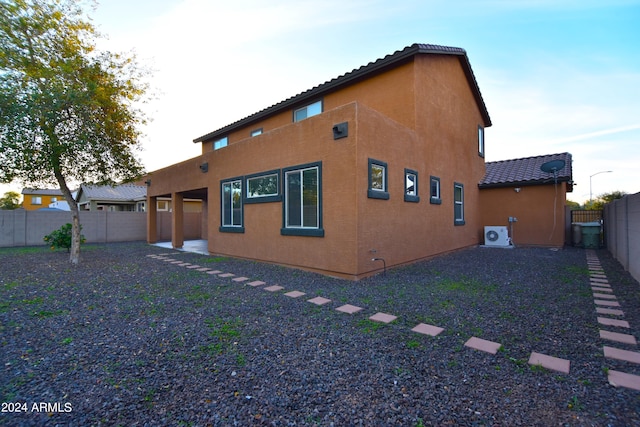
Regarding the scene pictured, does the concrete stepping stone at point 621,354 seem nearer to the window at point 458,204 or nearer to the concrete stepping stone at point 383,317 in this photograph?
the concrete stepping stone at point 383,317

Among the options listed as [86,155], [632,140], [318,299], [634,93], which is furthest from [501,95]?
[86,155]

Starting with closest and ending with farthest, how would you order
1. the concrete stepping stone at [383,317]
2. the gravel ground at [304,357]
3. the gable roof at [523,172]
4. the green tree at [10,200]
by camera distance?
the gravel ground at [304,357], the concrete stepping stone at [383,317], the gable roof at [523,172], the green tree at [10,200]

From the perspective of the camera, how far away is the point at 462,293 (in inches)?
200

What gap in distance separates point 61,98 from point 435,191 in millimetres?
10687

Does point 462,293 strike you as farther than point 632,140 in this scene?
No

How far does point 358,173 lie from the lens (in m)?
5.99

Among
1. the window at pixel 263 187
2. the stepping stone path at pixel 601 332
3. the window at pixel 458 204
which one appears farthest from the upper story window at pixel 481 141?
the window at pixel 263 187

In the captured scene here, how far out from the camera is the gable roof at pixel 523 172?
11.2m

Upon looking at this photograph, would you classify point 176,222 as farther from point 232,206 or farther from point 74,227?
point 232,206

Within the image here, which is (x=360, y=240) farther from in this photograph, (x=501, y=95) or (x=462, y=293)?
(x=501, y=95)

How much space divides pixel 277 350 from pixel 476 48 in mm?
12149

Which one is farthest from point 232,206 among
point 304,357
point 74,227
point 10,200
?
point 10,200

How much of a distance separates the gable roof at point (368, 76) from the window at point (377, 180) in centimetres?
347

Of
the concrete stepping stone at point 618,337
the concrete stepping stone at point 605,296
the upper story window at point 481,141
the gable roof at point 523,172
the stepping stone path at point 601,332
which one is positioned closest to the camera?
the stepping stone path at point 601,332
